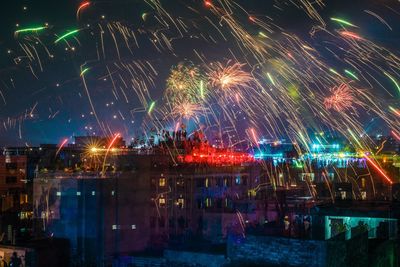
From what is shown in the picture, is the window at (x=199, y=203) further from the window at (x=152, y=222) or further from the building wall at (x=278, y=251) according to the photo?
the building wall at (x=278, y=251)

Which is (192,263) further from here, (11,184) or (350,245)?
(11,184)

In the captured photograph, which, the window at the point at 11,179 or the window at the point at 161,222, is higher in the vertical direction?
the window at the point at 11,179

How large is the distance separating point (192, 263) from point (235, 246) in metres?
4.10

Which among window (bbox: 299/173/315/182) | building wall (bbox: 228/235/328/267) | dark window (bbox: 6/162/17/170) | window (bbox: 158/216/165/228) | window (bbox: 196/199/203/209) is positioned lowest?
window (bbox: 158/216/165/228)

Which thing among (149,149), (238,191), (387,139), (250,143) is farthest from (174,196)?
(387,139)

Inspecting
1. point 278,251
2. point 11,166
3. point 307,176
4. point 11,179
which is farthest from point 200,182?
point 278,251

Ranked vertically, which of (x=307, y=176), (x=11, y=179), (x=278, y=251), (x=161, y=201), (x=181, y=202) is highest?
(x=11, y=179)

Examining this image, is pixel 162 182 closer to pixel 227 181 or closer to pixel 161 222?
pixel 161 222

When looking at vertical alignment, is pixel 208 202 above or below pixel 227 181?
below

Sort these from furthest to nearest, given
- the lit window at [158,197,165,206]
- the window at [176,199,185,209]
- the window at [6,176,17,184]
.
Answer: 1. the window at [6,176,17,184]
2. the window at [176,199,185,209]
3. the lit window at [158,197,165,206]

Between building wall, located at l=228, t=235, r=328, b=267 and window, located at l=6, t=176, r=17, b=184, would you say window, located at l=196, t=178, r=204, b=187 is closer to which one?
building wall, located at l=228, t=235, r=328, b=267

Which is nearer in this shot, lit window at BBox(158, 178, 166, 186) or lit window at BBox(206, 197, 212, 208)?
lit window at BBox(158, 178, 166, 186)

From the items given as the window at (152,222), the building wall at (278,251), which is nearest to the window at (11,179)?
the window at (152,222)

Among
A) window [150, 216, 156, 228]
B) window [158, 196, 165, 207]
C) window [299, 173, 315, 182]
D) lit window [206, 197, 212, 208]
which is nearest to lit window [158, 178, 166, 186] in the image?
window [158, 196, 165, 207]
